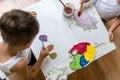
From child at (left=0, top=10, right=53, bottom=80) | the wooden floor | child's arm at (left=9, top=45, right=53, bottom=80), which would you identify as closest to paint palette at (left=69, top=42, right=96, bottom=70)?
child's arm at (left=9, top=45, right=53, bottom=80)

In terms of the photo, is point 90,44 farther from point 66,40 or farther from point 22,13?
point 22,13

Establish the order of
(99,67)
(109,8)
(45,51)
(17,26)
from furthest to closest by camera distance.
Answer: (99,67), (109,8), (45,51), (17,26)

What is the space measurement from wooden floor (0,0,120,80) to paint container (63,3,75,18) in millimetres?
524

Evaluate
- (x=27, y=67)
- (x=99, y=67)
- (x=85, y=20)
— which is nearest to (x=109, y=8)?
(x=85, y=20)

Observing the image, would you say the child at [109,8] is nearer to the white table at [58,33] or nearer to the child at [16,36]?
the white table at [58,33]

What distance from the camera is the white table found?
3.62ft

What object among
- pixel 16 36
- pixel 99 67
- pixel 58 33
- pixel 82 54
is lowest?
pixel 99 67

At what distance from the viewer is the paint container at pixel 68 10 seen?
1127mm

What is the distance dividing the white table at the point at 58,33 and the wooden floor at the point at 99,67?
0.41m

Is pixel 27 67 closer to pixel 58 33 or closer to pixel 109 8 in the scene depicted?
pixel 58 33

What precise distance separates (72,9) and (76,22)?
7 centimetres

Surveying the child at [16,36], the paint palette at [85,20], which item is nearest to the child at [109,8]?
the paint palette at [85,20]

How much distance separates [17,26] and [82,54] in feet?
1.38

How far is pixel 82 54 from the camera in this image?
1.13 m
